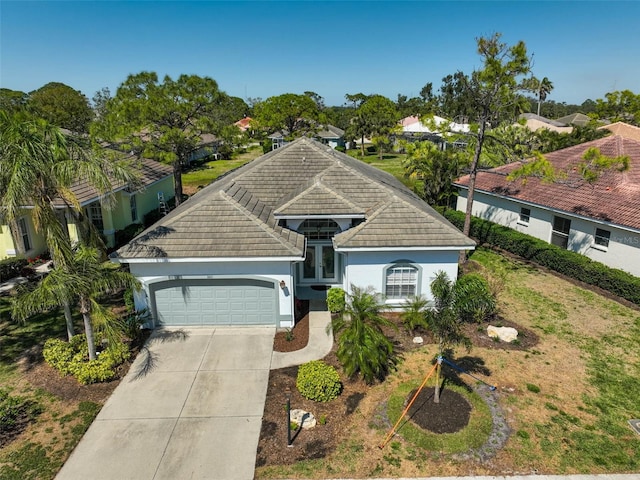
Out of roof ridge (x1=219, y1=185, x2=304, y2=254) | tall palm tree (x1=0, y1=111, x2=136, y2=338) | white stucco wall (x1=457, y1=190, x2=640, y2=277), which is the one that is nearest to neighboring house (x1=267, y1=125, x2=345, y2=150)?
white stucco wall (x1=457, y1=190, x2=640, y2=277)

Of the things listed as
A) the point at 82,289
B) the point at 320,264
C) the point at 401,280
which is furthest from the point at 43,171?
the point at 401,280

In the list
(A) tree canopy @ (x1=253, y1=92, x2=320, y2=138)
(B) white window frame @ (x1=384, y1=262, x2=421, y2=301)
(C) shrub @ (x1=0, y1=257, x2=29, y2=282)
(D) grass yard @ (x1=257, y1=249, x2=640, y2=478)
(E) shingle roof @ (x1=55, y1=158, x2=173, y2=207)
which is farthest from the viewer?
(A) tree canopy @ (x1=253, y1=92, x2=320, y2=138)

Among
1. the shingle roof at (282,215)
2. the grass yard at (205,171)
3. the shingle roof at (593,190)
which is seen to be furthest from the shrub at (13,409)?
the grass yard at (205,171)

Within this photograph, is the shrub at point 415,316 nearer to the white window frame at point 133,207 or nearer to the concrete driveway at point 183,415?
the concrete driveway at point 183,415

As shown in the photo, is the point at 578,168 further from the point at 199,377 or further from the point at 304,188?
the point at 199,377

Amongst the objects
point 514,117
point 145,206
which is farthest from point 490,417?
point 145,206

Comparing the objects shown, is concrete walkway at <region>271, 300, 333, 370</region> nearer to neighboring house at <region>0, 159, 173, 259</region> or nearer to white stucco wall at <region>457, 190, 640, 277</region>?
neighboring house at <region>0, 159, 173, 259</region>

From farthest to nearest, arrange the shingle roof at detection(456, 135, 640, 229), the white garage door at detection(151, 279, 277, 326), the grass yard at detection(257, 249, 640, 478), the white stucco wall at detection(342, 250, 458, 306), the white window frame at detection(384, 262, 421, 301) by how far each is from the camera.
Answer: the shingle roof at detection(456, 135, 640, 229)
the white window frame at detection(384, 262, 421, 301)
the white stucco wall at detection(342, 250, 458, 306)
the white garage door at detection(151, 279, 277, 326)
the grass yard at detection(257, 249, 640, 478)
